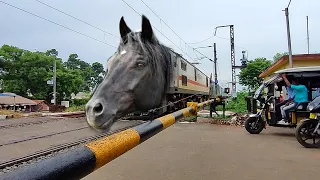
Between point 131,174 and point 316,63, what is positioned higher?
point 316,63

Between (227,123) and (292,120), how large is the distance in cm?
385

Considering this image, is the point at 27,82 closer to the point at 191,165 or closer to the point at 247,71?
the point at 247,71

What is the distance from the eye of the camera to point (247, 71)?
32344mm

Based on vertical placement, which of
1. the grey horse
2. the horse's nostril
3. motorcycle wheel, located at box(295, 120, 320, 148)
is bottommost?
motorcycle wheel, located at box(295, 120, 320, 148)

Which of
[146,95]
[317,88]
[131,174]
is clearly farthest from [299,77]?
Result: [146,95]

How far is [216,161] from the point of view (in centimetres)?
532

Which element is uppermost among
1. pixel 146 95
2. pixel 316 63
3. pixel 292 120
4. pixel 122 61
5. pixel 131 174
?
pixel 316 63

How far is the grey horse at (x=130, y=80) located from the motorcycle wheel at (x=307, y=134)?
569 centimetres

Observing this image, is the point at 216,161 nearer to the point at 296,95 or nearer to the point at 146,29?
the point at 146,29

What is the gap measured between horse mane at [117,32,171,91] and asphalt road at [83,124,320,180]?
2.43m

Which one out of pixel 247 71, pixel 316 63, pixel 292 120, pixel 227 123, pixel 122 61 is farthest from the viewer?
pixel 247 71

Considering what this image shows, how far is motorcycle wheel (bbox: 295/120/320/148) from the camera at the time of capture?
6.79 meters

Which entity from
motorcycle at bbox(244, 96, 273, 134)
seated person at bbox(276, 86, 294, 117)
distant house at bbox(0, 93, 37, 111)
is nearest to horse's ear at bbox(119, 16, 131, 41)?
seated person at bbox(276, 86, 294, 117)

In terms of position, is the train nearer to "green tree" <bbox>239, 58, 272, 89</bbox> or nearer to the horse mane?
the horse mane
